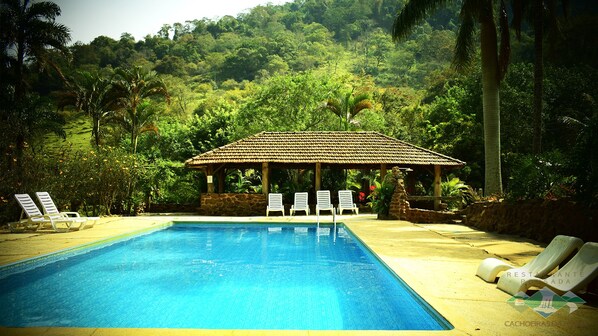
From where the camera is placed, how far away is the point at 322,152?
1820cm

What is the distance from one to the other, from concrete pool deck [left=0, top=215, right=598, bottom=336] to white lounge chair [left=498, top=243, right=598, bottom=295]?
191mm

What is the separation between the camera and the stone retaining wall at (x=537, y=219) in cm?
694

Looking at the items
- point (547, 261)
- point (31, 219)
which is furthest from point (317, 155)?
point (547, 261)

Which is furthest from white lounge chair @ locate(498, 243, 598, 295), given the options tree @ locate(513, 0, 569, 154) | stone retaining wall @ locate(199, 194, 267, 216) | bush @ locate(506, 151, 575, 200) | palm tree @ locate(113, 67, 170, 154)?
palm tree @ locate(113, 67, 170, 154)

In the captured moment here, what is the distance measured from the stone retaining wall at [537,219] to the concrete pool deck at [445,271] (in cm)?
37

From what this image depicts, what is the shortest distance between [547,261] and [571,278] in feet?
1.48

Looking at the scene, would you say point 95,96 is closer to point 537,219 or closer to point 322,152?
point 322,152

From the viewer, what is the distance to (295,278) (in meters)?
6.54

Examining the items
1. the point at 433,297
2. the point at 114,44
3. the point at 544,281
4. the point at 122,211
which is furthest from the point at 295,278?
the point at 114,44

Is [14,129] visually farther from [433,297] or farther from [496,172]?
[496,172]

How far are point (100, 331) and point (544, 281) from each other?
4101 mm

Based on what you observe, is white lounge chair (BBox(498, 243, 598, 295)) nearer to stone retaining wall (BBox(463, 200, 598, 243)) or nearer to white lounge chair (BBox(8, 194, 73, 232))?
stone retaining wall (BBox(463, 200, 598, 243))

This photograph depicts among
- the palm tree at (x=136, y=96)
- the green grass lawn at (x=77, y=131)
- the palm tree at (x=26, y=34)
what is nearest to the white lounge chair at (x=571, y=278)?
the palm tree at (x=26, y=34)

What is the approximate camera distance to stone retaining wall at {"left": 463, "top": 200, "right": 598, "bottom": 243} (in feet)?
22.8
